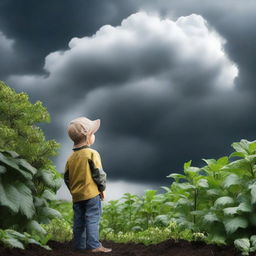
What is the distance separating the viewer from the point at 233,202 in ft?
19.5

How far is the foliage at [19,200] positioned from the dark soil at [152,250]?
0.18 meters

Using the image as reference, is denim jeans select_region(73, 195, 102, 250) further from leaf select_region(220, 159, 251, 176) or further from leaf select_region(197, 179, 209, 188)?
leaf select_region(220, 159, 251, 176)

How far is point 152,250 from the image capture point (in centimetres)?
670

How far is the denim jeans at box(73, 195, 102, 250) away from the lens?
23.5 ft

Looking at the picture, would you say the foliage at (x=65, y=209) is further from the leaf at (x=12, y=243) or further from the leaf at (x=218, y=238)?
the leaf at (x=12, y=243)

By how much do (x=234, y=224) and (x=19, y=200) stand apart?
250 centimetres

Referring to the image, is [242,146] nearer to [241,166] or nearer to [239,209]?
[241,166]

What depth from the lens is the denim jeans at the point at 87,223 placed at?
7156 mm

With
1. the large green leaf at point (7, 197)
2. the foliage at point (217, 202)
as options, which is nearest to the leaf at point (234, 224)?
the foliage at point (217, 202)

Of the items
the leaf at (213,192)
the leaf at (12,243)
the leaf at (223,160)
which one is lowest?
the leaf at (12,243)

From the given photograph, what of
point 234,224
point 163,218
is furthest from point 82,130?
point 234,224

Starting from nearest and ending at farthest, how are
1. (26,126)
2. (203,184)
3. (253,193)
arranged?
(253,193), (203,184), (26,126)

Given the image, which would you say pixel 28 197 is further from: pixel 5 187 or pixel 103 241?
pixel 103 241

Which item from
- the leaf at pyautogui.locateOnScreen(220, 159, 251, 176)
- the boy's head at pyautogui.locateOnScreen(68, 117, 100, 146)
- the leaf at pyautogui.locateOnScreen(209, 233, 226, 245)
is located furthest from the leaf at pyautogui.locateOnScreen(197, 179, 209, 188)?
the boy's head at pyautogui.locateOnScreen(68, 117, 100, 146)
